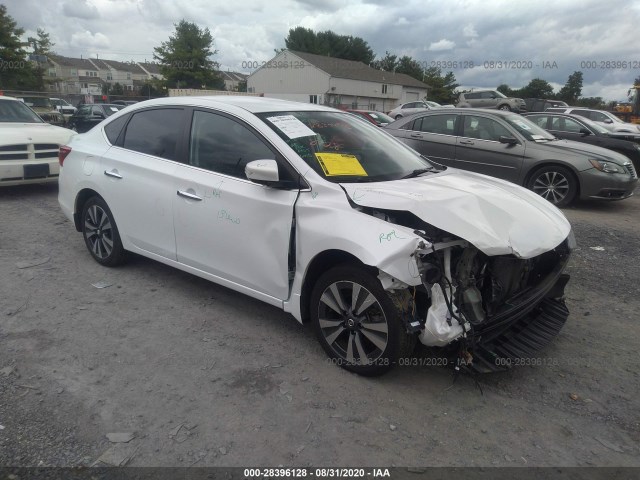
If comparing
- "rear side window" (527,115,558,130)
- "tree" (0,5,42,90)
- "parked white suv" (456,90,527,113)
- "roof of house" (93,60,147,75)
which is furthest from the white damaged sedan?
"roof of house" (93,60,147,75)

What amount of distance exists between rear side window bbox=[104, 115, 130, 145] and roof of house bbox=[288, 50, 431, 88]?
4836cm

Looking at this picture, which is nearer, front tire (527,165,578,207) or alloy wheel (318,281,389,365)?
alloy wheel (318,281,389,365)

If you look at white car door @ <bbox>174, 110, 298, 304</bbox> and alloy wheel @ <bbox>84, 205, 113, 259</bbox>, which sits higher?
white car door @ <bbox>174, 110, 298, 304</bbox>

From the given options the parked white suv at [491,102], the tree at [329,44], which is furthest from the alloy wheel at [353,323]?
the tree at [329,44]

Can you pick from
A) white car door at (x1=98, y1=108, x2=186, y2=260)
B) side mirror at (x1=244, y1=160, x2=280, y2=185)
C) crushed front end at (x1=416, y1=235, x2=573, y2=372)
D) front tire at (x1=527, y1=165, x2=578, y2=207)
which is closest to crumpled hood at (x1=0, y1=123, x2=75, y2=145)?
white car door at (x1=98, y1=108, x2=186, y2=260)

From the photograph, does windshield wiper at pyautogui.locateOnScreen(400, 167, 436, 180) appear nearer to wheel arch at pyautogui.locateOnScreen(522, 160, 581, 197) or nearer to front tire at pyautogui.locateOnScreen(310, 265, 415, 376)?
front tire at pyautogui.locateOnScreen(310, 265, 415, 376)

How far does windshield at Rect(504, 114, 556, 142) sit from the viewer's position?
8.28m

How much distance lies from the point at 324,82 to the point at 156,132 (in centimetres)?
4927

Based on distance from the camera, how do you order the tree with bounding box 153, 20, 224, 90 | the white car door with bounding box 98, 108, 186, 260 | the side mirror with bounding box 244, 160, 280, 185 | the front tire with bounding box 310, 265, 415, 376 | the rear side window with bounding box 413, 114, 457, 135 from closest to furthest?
the front tire with bounding box 310, 265, 415, 376 < the side mirror with bounding box 244, 160, 280, 185 < the white car door with bounding box 98, 108, 186, 260 < the rear side window with bounding box 413, 114, 457, 135 < the tree with bounding box 153, 20, 224, 90

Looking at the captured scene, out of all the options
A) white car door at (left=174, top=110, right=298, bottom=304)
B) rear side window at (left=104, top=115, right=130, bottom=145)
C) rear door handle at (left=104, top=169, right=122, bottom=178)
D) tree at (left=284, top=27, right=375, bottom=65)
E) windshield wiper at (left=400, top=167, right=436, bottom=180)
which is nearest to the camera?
white car door at (left=174, top=110, right=298, bottom=304)

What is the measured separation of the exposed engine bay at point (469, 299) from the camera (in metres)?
2.74

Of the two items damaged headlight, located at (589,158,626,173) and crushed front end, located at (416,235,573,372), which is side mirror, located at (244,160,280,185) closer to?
crushed front end, located at (416,235,573,372)

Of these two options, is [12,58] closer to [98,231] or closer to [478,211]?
[98,231]

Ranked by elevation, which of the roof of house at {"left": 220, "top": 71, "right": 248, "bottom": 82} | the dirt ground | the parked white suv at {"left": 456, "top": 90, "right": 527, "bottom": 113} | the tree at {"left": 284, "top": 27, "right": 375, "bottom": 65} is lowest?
the dirt ground
